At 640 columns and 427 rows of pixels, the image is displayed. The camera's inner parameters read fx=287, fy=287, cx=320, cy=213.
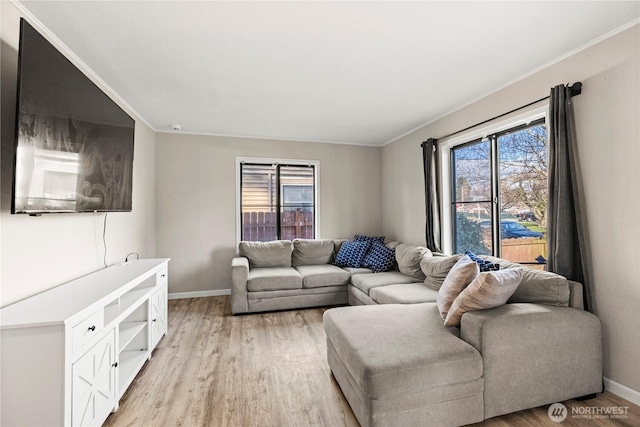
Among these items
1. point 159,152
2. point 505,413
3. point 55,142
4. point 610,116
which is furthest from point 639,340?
Answer: point 159,152

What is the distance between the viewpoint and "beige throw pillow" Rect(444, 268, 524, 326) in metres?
1.81

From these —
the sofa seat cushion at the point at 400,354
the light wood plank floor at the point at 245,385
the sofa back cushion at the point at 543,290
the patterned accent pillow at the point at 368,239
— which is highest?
the patterned accent pillow at the point at 368,239

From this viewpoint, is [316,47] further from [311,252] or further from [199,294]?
[199,294]

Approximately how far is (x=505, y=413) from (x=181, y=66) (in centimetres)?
335

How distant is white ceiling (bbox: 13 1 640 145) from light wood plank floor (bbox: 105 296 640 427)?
246 cm

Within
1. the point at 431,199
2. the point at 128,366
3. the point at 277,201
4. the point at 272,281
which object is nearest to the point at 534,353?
the point at 431,199

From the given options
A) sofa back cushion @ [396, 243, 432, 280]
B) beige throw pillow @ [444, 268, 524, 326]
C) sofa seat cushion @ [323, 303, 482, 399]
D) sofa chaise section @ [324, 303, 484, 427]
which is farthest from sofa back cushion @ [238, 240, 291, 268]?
beige throw pillow @ [444, 268, 524, 326]

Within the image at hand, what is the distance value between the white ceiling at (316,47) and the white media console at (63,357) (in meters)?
1.72

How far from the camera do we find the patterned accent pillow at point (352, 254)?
4.17 meters

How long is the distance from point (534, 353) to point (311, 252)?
3.00 metres

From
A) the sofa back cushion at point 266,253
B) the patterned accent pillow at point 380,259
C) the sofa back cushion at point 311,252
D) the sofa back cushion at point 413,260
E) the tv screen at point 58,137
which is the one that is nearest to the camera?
the tv screen at point 58,137

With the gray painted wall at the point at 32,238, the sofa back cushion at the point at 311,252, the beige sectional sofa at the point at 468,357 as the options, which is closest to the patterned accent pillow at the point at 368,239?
the sofa back cushion at the point at 311,252

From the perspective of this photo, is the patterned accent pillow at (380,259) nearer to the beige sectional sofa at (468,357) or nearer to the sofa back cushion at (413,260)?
the sofa back cushion at (413,260)

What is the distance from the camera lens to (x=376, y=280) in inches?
135
